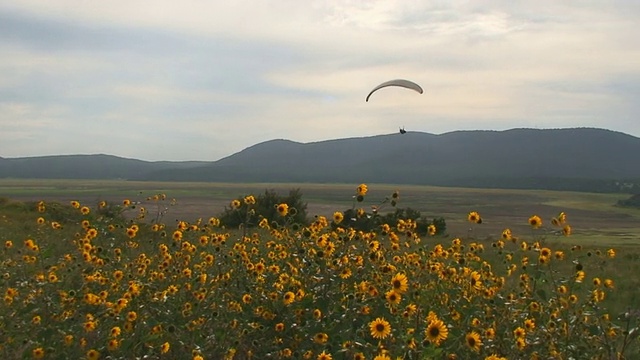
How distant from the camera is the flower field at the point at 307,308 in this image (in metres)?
3.89

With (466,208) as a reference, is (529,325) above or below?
above

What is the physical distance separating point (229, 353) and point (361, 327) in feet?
2.86

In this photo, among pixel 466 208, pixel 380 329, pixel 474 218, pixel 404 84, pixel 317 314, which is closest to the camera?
pixel 380 329

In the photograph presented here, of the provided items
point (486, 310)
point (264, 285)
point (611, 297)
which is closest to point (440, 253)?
point (486, 310)

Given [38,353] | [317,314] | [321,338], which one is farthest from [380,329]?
[38,353]

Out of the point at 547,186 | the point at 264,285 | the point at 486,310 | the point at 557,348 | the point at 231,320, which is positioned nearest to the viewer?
the point at 557,348

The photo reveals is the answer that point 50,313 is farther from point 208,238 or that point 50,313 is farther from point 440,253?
point 440,253

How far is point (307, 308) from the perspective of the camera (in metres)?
4.52

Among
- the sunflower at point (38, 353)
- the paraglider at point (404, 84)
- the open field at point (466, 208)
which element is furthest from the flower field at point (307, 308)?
the paraglider at point (404, 84)

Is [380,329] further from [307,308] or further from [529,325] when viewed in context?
[529,325]

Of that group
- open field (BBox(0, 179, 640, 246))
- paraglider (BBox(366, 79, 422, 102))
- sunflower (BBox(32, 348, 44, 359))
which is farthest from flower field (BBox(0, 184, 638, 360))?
paraglider (BBox(366, 79, 422, 102))

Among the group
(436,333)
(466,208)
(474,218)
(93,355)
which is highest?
(474,218)

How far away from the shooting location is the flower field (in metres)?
3.89

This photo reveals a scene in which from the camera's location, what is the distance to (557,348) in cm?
409
